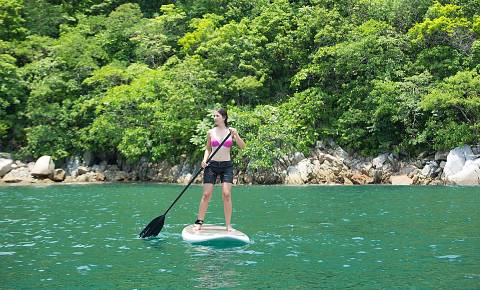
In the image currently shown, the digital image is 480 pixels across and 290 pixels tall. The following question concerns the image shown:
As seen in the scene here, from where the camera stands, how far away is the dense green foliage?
33.0m

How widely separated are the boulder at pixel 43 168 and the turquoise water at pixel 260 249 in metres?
18.5

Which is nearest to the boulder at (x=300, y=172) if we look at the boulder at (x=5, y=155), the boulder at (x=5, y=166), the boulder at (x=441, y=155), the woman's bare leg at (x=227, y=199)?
the boulder at (x=441, y=155)

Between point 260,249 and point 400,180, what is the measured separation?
2249 centimetres

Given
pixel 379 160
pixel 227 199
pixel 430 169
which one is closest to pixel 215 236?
pixel 227 199

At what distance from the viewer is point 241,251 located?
983 cm

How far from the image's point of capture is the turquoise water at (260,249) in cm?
754

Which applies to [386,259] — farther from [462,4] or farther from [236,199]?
[462,4]

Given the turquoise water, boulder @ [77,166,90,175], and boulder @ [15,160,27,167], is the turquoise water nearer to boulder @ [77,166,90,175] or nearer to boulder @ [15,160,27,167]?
boulder @ [77,166,90,175]

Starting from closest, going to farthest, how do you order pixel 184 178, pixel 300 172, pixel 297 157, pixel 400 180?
pixel 400 180, pixel 300 172, pixel 297 157, pixel 184 178

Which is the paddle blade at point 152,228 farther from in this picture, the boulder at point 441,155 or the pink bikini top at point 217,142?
the boulder at point 441,155

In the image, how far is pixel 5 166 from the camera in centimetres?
3612

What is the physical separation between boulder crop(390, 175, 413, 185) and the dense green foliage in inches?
95.9

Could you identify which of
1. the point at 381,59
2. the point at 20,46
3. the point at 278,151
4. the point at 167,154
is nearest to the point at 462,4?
the point at 381,59

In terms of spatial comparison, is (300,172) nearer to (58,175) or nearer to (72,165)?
(58,175)
